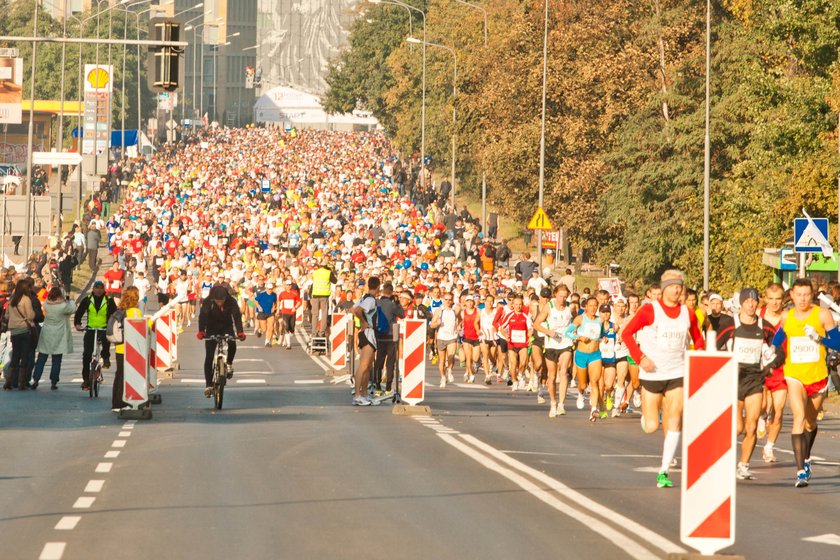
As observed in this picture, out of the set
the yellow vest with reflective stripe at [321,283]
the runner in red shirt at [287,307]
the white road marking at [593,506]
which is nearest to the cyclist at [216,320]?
the white road marking at [593,506]

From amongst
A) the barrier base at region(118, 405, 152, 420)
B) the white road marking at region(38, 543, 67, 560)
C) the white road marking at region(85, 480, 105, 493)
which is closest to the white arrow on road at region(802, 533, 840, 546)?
the white road marking at region(38, 543, 67, 560)

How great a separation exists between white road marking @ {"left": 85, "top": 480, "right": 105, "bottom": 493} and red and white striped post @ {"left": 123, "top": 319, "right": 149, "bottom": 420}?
754 centimetres

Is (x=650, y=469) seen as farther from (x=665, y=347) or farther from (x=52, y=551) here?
(x=52, y=551)

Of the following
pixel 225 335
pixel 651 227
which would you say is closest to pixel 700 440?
pixel 225 335

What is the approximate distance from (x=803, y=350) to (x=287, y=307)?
2861 centimetres

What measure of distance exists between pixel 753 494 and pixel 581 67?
42950 millimetres

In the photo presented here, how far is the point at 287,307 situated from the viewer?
143 feet

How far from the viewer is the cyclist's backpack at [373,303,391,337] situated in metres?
25.4

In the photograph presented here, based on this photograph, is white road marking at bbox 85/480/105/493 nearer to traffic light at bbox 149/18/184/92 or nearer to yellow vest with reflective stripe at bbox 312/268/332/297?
traffic light at bbox 149/18/184/92

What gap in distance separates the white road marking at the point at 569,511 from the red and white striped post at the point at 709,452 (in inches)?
20.5

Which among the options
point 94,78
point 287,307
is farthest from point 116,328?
point 94,78

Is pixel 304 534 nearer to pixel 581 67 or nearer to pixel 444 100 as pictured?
pixel 581 67

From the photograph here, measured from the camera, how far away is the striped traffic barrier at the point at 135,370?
22297mm

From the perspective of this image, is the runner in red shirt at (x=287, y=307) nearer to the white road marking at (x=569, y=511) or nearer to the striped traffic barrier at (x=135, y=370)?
the striped traffic barrier at (x=135, y=370)
